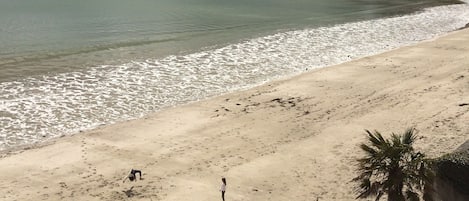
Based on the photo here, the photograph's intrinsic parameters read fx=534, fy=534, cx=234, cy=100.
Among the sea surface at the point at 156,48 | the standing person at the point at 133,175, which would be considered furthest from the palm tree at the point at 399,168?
the sea surface at the point at 156,48

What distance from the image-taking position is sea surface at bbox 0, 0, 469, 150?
71.8ft

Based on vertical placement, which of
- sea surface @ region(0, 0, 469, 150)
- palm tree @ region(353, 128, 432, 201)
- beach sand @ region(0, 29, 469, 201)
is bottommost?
beach sand @ region(0, 29, 469, 201)

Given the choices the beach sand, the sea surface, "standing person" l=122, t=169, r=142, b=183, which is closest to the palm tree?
the beach sand

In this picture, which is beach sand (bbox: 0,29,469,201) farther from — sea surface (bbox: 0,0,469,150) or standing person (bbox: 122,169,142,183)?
sea surface (bbox: 0,0,469,150)

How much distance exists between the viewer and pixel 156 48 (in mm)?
32406

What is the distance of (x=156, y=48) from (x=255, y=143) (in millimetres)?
16655

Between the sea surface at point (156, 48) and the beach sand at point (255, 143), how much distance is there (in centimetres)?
201

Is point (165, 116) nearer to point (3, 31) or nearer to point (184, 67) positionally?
point (184, 67)

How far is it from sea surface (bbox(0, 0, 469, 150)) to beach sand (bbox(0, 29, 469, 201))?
2.01 metres

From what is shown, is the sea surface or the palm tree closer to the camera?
the palm tree

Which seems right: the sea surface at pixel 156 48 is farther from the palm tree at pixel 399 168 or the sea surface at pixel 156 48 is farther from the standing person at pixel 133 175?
the palm tree at pixel 399 168

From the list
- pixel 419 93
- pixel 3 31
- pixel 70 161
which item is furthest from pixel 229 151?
pixel 3 31

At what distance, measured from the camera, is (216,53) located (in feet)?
102

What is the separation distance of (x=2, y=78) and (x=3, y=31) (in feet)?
35.6
